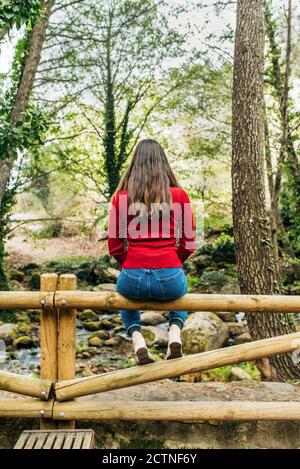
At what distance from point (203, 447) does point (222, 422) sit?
0.22 m

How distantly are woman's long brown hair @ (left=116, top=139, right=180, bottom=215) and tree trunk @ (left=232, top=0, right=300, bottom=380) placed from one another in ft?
7.74

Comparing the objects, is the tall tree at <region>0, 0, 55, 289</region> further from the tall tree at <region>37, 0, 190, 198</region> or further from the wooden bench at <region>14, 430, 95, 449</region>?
the tall tree at <region>37, 0, 190, 198</region>

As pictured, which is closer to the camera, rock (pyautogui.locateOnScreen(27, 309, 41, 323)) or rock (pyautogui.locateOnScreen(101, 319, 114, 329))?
rock (pyautogui.locateOnScreen(101, 319, 114, 329))

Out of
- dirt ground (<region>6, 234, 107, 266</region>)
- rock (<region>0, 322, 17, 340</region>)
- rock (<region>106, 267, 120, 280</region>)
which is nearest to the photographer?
rock (<region>0, 322, 17, 340</region>)

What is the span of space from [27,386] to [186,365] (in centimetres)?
112

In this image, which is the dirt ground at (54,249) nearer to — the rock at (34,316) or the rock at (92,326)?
the rock at (34,316)

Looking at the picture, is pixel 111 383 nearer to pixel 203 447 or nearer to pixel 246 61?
pixel 203 447

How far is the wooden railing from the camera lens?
3205 mm

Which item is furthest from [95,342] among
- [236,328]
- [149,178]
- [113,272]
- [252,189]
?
[149,178]

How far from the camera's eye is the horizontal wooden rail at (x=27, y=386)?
3281mm

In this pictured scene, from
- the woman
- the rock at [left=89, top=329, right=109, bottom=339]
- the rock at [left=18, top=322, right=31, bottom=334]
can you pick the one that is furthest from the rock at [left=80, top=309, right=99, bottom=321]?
the woman

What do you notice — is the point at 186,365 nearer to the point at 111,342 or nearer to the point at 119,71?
the point at 111,342

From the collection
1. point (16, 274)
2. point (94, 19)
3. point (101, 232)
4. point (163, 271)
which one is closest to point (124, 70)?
point (94, 19)

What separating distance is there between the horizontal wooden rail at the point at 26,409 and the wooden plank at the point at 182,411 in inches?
2.4
